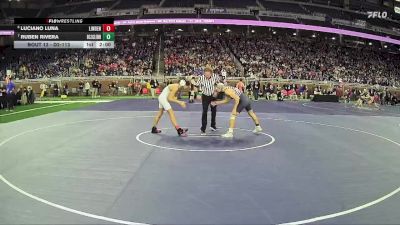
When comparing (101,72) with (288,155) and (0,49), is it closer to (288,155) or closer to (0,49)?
(0,49)

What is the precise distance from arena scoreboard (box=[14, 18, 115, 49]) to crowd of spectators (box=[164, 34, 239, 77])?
12.0 metres

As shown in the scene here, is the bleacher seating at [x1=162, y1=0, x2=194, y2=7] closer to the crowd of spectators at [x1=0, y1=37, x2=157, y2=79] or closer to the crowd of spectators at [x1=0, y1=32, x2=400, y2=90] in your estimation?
the crowd of spectators at [x1=0, y1=32, x2=400, y2=90]

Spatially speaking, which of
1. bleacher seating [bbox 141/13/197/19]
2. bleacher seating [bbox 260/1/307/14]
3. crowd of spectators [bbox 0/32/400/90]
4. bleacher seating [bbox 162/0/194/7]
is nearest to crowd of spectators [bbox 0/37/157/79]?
crowd of spectators [bbox 0/32/400/90]

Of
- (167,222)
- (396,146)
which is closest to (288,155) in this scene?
(396,146)

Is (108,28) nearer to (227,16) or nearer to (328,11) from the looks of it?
(227,16)

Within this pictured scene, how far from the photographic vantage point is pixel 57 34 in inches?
877

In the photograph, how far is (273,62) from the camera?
38781 mm

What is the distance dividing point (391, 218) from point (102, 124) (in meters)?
10.1

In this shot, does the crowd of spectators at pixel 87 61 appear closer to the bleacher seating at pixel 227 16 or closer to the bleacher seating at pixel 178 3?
the bleacher seating at pixel 178 3

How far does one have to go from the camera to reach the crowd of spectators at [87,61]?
35.3 meters

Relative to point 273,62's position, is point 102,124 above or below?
below

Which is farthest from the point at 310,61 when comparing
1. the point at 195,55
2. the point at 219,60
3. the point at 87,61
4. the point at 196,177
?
the point at 196,177

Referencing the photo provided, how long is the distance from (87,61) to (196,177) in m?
32.7

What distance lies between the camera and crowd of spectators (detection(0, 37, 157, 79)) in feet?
116
